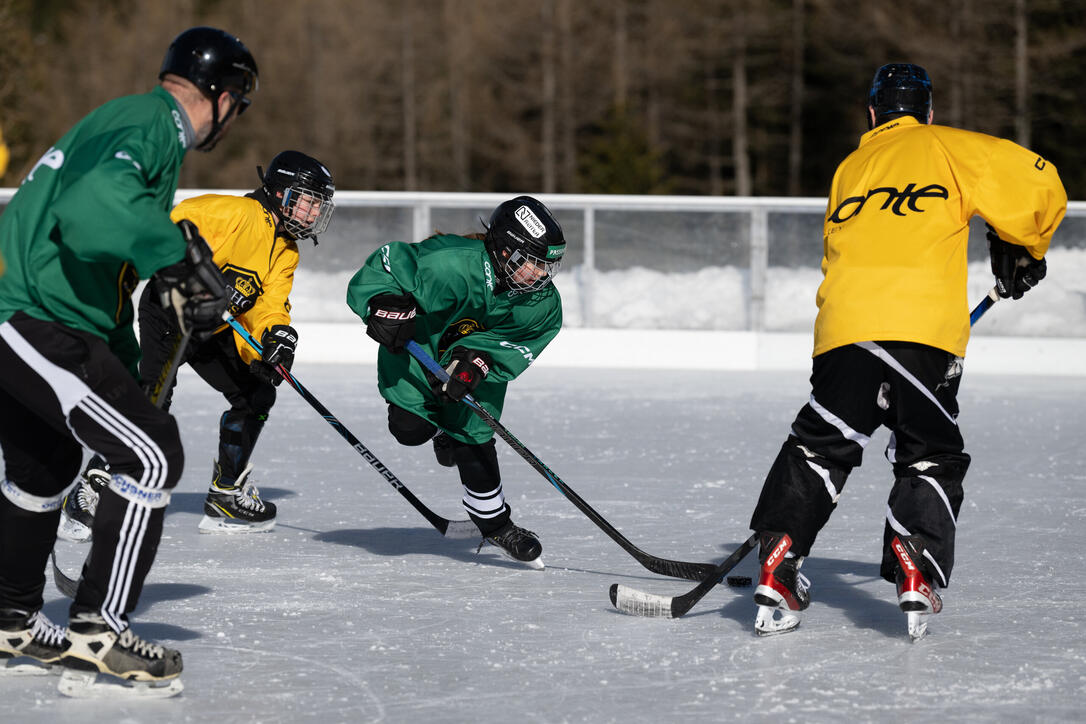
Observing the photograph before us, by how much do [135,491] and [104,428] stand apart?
0.41 feet

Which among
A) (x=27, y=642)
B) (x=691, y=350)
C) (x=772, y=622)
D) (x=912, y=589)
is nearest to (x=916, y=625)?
(x=912, y=589)

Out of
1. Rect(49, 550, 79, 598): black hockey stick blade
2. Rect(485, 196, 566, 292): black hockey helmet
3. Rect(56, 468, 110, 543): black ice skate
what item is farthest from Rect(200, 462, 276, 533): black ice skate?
Rect(485, 196, 566, 292): black hockey helmet

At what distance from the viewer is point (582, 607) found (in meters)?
3.11

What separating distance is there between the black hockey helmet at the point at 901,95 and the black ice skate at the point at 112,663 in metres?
1.87

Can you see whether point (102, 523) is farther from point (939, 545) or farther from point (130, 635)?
point (939, 545)

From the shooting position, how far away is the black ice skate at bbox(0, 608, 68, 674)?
2535 mm

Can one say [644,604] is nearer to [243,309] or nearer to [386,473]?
[386,473]

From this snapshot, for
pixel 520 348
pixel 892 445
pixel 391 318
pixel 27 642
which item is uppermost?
pixel 391 318

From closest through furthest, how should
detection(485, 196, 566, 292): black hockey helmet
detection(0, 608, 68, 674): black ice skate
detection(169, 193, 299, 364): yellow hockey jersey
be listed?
detection(0, 608, 68, 674): black ice skate < detection(485, 196, 566, 292): black hockey helmet < detection(169, 193, 299, 364): yellow hockey jersey

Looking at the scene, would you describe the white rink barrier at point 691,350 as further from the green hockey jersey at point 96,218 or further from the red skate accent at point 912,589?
the green hockey jersey at point 96,218

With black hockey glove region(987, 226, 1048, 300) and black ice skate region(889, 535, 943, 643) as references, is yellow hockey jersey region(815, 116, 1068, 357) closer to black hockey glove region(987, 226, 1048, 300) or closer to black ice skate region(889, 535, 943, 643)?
black hockey glove region(987, 226, 1048, 300)

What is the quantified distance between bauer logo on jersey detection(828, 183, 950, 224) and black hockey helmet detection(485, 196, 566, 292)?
74 cm

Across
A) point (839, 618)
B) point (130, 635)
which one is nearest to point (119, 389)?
point (130, 635)

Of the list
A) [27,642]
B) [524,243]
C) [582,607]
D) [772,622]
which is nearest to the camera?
[27,642]
